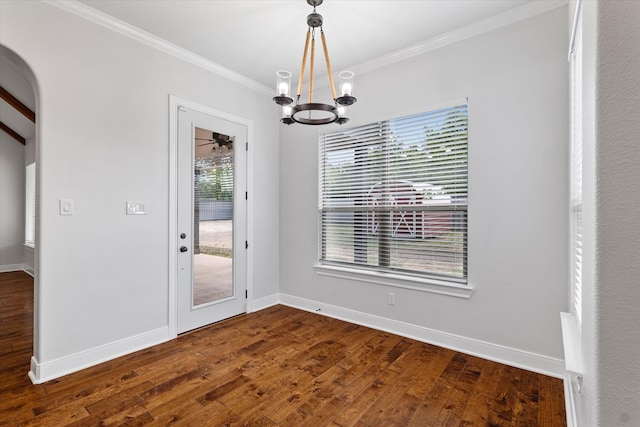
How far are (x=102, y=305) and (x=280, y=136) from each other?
2848 mm

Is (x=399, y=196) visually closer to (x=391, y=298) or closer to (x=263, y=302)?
(x=391, y=298)

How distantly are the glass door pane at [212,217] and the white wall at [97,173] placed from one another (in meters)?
0.36

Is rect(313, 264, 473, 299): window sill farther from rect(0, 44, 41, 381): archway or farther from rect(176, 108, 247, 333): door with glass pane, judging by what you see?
rect(0, 44, 41, 381): archway

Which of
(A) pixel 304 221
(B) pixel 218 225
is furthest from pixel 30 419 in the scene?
(A) pixel 304 221

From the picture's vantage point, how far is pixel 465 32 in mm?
2805

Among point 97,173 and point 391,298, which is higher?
point 97,173

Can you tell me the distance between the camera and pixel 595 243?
0.88 metres

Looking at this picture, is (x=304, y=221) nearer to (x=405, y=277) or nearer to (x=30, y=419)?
(x=405, y=277)

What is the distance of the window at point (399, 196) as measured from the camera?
293 centimetres

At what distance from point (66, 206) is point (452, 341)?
11.6 ft

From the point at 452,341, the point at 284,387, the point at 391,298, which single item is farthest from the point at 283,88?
the point at 452,341

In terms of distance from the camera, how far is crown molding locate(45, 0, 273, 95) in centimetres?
247

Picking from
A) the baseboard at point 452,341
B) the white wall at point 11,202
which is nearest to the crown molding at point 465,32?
the baseboard at point 452,341
